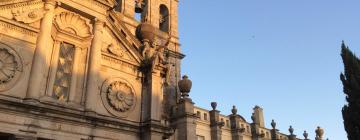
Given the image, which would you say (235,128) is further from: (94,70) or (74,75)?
(74,75)

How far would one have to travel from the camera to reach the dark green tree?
2425 centimetres

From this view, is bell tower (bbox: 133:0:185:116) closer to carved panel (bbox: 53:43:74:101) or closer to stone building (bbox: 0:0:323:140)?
stone building (bbox: 0:0:323:140)

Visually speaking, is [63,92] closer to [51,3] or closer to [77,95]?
[77,95]

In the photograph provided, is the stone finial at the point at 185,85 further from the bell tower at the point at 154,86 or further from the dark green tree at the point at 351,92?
the dark green tree at the point at 351,92

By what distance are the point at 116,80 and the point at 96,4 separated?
4.03 meters

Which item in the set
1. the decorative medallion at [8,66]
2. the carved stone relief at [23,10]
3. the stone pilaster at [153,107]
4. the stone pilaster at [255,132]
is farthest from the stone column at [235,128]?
the decorative medallion at [8,66]

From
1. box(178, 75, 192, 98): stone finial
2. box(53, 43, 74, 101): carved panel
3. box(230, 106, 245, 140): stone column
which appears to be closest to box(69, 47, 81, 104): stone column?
box(53, 43, 74, 101): carved panel

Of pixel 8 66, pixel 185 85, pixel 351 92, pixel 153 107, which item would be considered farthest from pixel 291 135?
pixel 8 66

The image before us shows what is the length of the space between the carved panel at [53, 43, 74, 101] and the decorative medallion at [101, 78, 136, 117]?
1800mm

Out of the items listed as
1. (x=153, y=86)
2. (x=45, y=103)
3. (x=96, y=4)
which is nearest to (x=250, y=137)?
(x=153, y=86)

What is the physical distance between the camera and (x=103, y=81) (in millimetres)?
19188

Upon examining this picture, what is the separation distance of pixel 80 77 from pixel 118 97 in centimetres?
211

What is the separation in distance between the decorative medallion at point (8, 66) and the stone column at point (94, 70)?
10.3ft

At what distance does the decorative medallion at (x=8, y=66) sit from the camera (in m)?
15.9
